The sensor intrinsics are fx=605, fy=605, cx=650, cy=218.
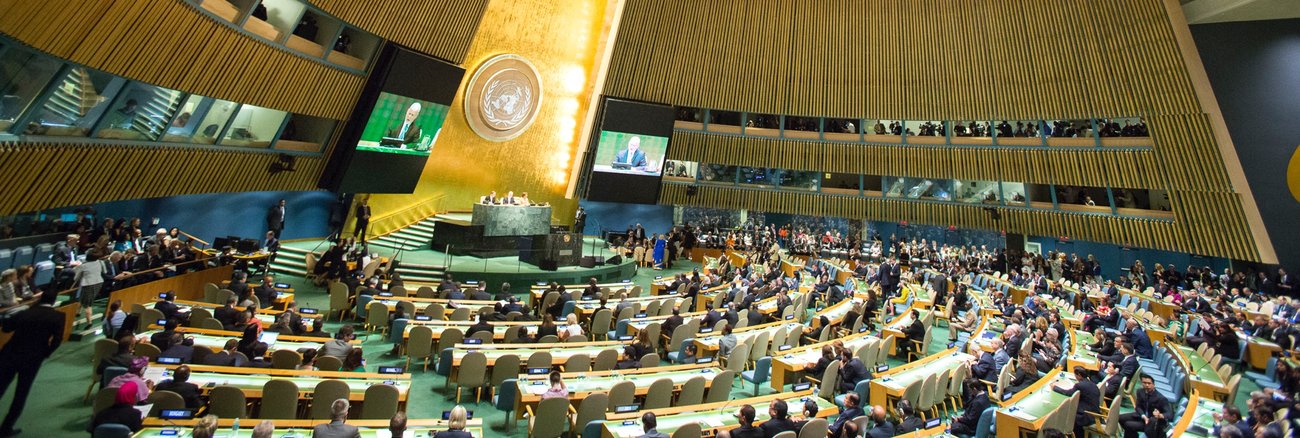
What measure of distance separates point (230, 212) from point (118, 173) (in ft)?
17.8

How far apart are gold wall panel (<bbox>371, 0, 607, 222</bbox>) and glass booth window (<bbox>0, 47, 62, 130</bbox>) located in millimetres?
10315

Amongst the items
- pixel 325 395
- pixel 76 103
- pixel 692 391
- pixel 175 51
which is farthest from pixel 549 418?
pixel 175 51

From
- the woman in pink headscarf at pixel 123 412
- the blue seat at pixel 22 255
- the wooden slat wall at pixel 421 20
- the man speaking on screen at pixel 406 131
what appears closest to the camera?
the woman in pink headscarf at pixel 123 412

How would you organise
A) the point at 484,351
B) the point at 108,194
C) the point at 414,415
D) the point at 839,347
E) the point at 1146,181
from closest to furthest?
the point at 414,415, the point at 484,351, the point at 839,347, the point at 108,194, the point at 1146,181

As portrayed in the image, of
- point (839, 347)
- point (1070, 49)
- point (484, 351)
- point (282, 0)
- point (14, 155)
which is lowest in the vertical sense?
point (484, 351)

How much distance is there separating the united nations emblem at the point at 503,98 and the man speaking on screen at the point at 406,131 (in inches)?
122

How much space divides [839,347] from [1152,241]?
616 inches

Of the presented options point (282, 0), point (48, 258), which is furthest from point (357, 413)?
point (48, 258)

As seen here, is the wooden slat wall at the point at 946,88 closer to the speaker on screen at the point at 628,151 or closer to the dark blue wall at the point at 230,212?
the speaker on screen at the point at 628,151

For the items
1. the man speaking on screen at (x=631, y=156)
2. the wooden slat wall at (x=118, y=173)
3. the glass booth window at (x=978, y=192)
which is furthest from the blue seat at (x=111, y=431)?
the glass booth window at (x=978, y=192)

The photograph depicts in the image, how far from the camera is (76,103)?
8711 mm

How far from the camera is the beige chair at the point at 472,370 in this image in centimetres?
722

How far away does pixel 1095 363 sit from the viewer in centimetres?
899

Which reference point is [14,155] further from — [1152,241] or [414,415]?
[1152,241]
